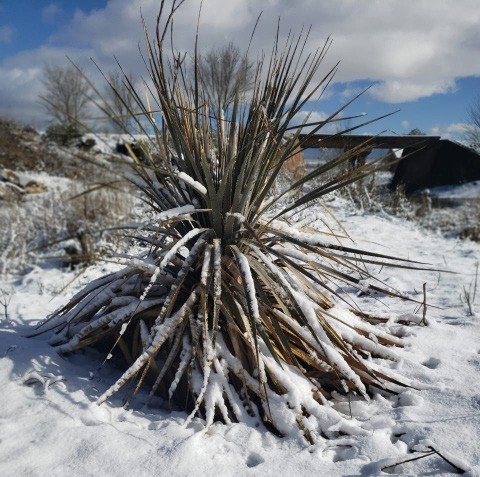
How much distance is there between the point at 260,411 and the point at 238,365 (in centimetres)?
20

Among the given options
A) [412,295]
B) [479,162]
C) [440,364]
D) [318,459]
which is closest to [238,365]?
[318,459]

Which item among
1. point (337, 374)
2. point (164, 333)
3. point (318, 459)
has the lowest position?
point (318, 459)

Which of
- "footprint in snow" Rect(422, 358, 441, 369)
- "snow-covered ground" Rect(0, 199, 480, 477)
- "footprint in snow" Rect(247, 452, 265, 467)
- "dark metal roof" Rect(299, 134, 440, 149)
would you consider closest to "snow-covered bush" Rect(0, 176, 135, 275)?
"dark metal roof" Rect(299, 134, 440, 149)

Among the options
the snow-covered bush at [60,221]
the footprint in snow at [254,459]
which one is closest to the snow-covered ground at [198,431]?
the footprint in snow at [254,459]

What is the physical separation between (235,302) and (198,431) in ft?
1.74

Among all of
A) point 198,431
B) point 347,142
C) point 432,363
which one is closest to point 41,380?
point 198,431

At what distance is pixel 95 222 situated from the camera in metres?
6.77

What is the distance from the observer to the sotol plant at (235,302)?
1.73 m

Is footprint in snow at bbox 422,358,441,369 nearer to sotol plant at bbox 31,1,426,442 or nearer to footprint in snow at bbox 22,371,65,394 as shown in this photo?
sotol plant at bbox 31,1,426,442

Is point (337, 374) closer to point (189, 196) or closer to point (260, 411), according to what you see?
point (260, 411)

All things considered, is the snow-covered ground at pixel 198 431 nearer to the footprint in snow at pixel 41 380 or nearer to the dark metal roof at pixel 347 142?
the footprint in snow at pixel 41 380

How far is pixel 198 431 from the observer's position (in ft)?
5.30

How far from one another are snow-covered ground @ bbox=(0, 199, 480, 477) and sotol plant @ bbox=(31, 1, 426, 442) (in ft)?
0.29

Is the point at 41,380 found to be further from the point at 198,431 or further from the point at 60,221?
the point at 60,221
